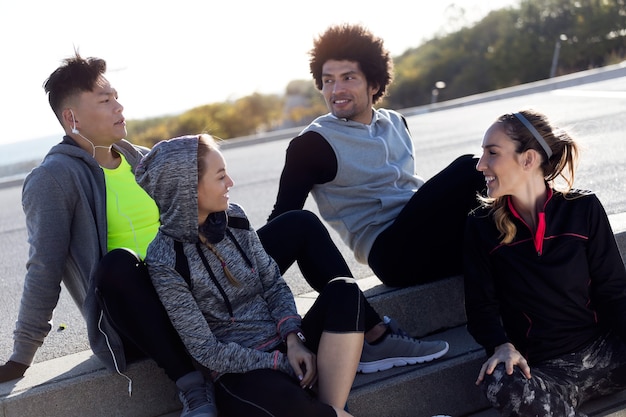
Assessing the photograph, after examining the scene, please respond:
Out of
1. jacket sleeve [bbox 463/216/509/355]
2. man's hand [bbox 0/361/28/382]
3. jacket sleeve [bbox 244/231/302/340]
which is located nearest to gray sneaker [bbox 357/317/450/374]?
jacket sleeve [bbox 463/216/509/355]

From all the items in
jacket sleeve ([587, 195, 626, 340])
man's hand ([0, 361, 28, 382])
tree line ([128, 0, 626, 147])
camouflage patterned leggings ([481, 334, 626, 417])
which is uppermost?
jacket sleeve ([587, 195, 626, 340])

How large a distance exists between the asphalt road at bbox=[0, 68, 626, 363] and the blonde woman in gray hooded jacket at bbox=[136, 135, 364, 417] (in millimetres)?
1023

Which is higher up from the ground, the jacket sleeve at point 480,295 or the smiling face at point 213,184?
the smiling face at point 213,184

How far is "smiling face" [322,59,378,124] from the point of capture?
415cm

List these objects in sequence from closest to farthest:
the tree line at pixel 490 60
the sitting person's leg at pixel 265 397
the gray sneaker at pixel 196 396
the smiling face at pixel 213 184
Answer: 1. the sitting person's leg at pixel 265 397
2. the gray sneaker at pixel 196 396
3. the smiling face at pixel 213 184
4. the tree line at pixel 490 60

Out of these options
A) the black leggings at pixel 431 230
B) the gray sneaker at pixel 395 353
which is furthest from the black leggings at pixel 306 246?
the black leggings at pixel 431 230

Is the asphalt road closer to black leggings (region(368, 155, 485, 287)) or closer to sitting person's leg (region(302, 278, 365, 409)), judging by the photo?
black leggings (region(368, 155, 485, 287))

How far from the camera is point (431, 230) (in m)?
3.86

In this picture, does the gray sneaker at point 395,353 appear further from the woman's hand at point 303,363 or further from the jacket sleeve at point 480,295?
the woman's hand at point 303,363

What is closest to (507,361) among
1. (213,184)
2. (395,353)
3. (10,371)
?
(395,353)

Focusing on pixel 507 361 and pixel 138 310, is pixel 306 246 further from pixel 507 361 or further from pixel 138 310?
pixel 507 361

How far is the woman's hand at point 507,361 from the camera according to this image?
10.0 ft

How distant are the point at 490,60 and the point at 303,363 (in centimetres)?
2590

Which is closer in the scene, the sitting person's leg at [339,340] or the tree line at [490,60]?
the sitting person's leg at [339,340]
